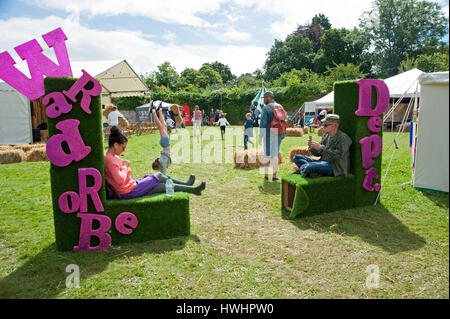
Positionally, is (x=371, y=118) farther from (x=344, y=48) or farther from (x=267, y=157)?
(x=344, y=48)

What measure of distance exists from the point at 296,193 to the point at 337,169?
91 centimetres

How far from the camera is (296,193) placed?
457 cm

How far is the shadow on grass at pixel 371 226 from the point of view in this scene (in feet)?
12.2

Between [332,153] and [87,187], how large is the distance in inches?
146

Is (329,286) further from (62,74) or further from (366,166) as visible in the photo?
(62,74)

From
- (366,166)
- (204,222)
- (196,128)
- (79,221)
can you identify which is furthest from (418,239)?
(196,128)

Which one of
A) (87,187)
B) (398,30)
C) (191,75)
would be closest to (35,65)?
(87,187)

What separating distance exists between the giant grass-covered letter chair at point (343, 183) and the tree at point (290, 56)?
50.1 meters

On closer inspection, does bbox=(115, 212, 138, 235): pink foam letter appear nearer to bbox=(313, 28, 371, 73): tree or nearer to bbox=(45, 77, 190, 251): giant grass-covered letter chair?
bbox=(45, 77, 190, 251): giant grass-covered letter chair

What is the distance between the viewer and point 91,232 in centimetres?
362

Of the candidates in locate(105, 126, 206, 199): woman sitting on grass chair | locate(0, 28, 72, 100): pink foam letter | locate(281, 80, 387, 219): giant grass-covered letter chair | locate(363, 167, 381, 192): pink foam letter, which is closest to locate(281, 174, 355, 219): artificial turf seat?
locate(281, 80, 387, 219): giant grass-covered letter chair

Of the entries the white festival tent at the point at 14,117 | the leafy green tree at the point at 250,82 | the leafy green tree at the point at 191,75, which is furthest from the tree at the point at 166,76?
the white festival tent at the point at 14,117

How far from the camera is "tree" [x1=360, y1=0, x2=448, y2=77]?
36906 millimetres

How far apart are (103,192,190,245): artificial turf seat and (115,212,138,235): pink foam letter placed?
5 centimetres
